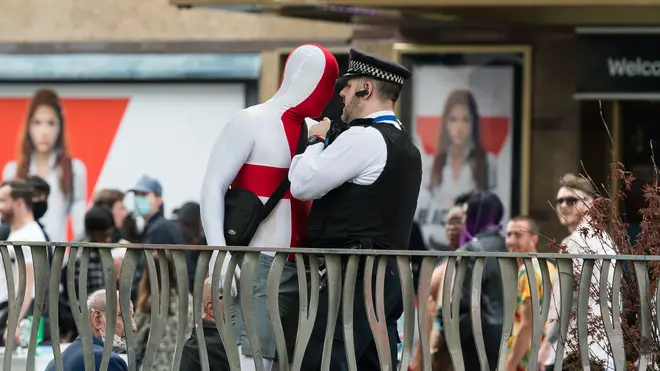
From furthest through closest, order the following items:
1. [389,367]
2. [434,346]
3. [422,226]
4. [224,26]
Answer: [224,26] < [422,226] < [434,346] < [389,367]

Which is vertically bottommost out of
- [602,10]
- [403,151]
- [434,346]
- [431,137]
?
[434,346]

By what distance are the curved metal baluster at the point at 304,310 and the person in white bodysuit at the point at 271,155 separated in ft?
2.25

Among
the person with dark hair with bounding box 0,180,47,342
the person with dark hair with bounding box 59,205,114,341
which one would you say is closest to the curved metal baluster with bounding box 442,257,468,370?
Result: the person with dark hair with bounding box 59,205,114,341

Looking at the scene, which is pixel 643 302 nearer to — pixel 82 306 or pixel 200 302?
pixel 200 302

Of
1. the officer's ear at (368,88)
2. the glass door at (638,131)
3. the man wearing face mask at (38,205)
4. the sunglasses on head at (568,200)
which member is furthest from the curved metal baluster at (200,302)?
the glass door at (638,131)

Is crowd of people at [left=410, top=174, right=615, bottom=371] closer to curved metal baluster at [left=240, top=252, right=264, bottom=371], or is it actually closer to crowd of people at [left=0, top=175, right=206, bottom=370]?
crowd of people at [left=0, top=175, right=206, bottom=370]

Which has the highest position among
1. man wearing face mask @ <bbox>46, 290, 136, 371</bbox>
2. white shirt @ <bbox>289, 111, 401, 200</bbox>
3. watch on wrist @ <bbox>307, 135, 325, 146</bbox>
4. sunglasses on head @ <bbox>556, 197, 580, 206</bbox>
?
watch on wrist @ <bbox>307, 135, 325, 146</bbox>

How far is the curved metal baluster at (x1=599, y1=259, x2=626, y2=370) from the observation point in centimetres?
504

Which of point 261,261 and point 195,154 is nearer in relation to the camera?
point 261,261

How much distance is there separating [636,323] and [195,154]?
32.4ft

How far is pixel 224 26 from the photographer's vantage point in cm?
1498

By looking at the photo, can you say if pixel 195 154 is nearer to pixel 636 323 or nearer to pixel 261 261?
pixel 261 261

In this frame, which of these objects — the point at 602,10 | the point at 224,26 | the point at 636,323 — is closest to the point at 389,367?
the point at 636,323

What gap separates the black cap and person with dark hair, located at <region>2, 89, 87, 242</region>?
30.4 feet
